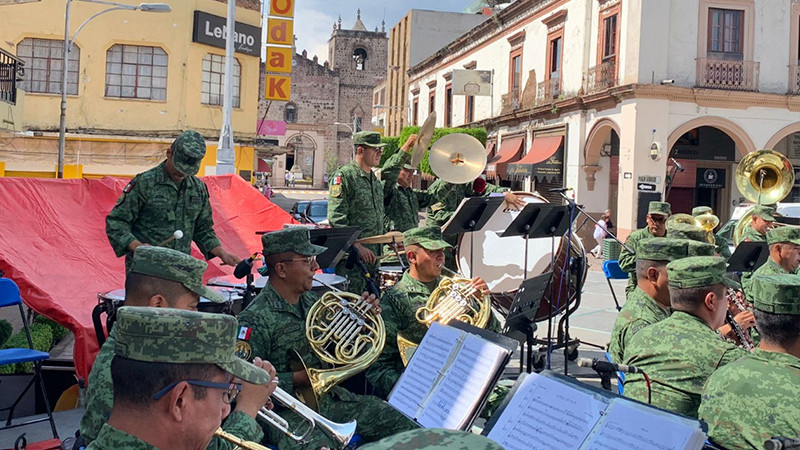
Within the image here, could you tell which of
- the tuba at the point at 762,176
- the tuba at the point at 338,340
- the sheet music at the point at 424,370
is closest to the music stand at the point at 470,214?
the tuba at the point at 338,340

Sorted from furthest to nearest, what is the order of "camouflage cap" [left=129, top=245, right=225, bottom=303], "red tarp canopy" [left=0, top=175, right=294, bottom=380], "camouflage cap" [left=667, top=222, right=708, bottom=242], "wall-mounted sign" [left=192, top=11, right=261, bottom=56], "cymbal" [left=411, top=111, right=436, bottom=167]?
"wall-mounted sign" [left=192, top=11, right=261, bottom=56] → "cymbal" [left=411, top=111, right=436, bottom=167] → "camouflage cap" [left=667, top=222, right=708, bottom=242] → "red tarp canopy" [left=0, top=175, right=294, bottom=380] → "camouflage cap" [left=129, top=245, right=225, bottom=303]

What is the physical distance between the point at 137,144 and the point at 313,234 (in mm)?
23400

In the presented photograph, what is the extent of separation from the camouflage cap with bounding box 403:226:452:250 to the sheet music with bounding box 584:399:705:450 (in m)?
2.64

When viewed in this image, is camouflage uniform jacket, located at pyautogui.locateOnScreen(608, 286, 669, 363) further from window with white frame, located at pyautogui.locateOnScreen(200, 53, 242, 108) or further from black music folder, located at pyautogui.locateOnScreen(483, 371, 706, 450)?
window with white frame, located at pyautogui.locateOnScreen(200, 53, 242, 108)

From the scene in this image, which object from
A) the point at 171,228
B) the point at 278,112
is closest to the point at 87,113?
the point at 171,228

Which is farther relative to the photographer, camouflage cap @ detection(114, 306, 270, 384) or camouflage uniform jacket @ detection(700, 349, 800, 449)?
camouflage uniform jacket @ detection(700, 349, 800, 449)

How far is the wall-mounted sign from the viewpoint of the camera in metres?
26.6

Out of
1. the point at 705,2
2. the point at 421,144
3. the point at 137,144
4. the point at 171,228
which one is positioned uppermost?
the point at 705,2

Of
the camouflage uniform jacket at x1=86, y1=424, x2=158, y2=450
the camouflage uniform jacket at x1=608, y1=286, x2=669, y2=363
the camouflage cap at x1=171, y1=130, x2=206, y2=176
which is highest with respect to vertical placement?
the camouflage cap at x1=171, y1=130, x2=206, y2=176

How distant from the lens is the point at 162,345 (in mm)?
2113

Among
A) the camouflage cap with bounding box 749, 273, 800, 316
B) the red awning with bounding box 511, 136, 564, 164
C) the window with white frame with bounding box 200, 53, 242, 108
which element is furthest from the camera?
the window with white frame with bounding box 200, 53, 242, 108

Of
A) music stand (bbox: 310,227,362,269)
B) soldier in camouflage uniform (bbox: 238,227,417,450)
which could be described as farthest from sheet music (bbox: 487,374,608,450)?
music stand (bbox: 310,227,362,269)

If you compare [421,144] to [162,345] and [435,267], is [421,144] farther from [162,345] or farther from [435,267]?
[162,345]

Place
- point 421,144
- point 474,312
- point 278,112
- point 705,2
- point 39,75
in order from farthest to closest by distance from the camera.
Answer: point 278,112 < point 39,75 < point 705,2 < point 421,144 < point 474,312
